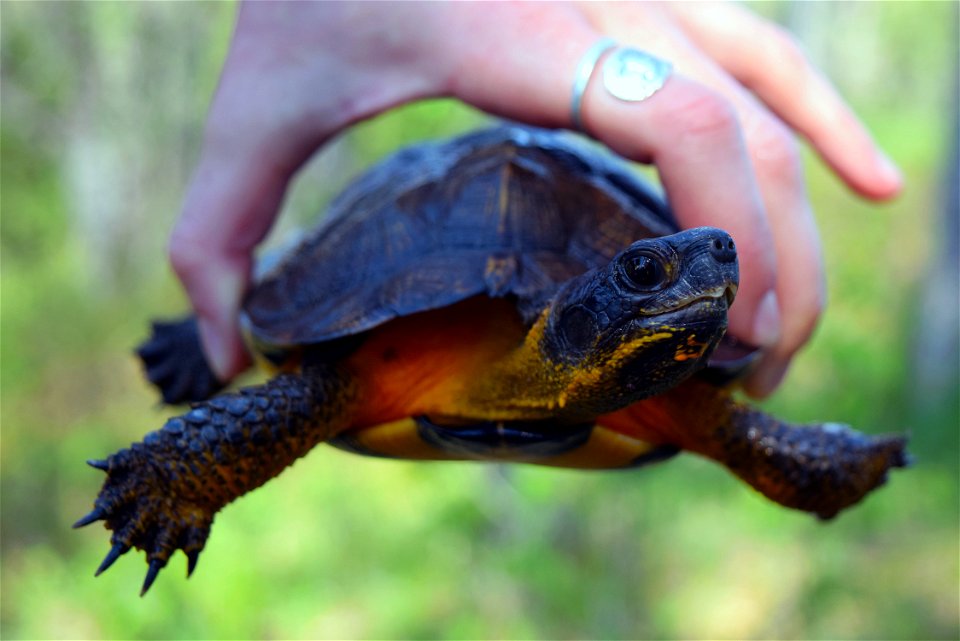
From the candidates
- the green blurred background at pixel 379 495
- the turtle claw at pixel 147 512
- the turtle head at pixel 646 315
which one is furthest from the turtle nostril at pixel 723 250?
the green blurred background at pixel 379 495

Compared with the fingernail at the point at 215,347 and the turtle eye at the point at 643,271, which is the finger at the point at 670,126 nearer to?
the turtle eye at the point at 643,271

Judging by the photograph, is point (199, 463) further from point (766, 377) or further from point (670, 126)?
point (766, 377)

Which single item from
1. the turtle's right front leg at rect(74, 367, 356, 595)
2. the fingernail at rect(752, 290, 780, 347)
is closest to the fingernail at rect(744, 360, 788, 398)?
the fingernail at rect(752, 290, 780, 347)

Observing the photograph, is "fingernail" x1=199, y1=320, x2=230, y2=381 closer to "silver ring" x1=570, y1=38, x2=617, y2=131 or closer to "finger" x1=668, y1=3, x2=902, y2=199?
"silver ring" x1=570, y1=38, x2=617, y2=131

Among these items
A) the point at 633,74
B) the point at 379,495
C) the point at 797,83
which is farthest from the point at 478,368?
the point at 379,495

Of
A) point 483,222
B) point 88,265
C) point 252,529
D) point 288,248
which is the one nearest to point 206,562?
point 252,529
